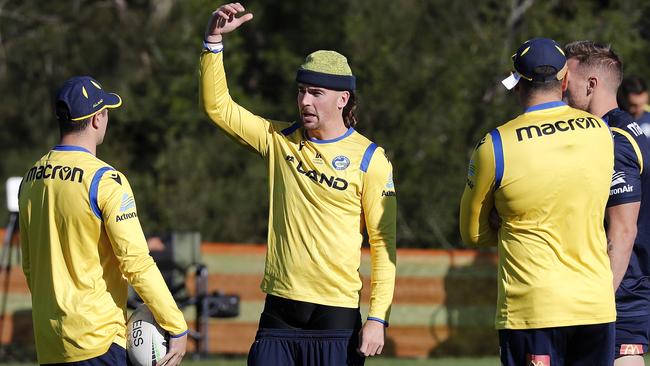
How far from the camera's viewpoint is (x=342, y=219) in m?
5.78

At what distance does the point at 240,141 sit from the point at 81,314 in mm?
1331

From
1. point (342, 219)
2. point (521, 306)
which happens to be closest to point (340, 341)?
point (342, 219)

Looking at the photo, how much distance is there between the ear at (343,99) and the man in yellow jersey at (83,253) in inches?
47.3

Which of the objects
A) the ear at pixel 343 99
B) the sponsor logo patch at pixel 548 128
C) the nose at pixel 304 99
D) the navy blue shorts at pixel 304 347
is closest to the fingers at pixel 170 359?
the navy blue shorts at pixel 304 347

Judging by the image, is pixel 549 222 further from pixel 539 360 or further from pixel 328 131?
pixel 328 131

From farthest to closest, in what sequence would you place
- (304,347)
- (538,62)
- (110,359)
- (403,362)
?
1. (403,362)
2. (304,347)
3. (110,359)
4. (538,62)

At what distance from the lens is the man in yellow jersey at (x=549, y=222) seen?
516 centimetres

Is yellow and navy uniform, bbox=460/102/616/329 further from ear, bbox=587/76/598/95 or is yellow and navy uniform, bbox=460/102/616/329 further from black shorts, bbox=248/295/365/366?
black shorts, bbox=248/295/365/366

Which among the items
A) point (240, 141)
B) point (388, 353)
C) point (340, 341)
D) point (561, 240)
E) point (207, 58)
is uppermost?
point (207, 58)

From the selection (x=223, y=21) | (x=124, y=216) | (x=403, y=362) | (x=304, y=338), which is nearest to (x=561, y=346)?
(x=304, y=338)

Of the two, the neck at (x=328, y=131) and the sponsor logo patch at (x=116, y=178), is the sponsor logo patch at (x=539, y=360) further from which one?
the sponsor logo patch at (x=116, y=178)

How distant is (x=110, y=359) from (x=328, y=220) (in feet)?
4.10

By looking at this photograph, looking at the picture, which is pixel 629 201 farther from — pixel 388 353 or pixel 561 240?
pixel 388 353

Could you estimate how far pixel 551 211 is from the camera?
5168 mm
